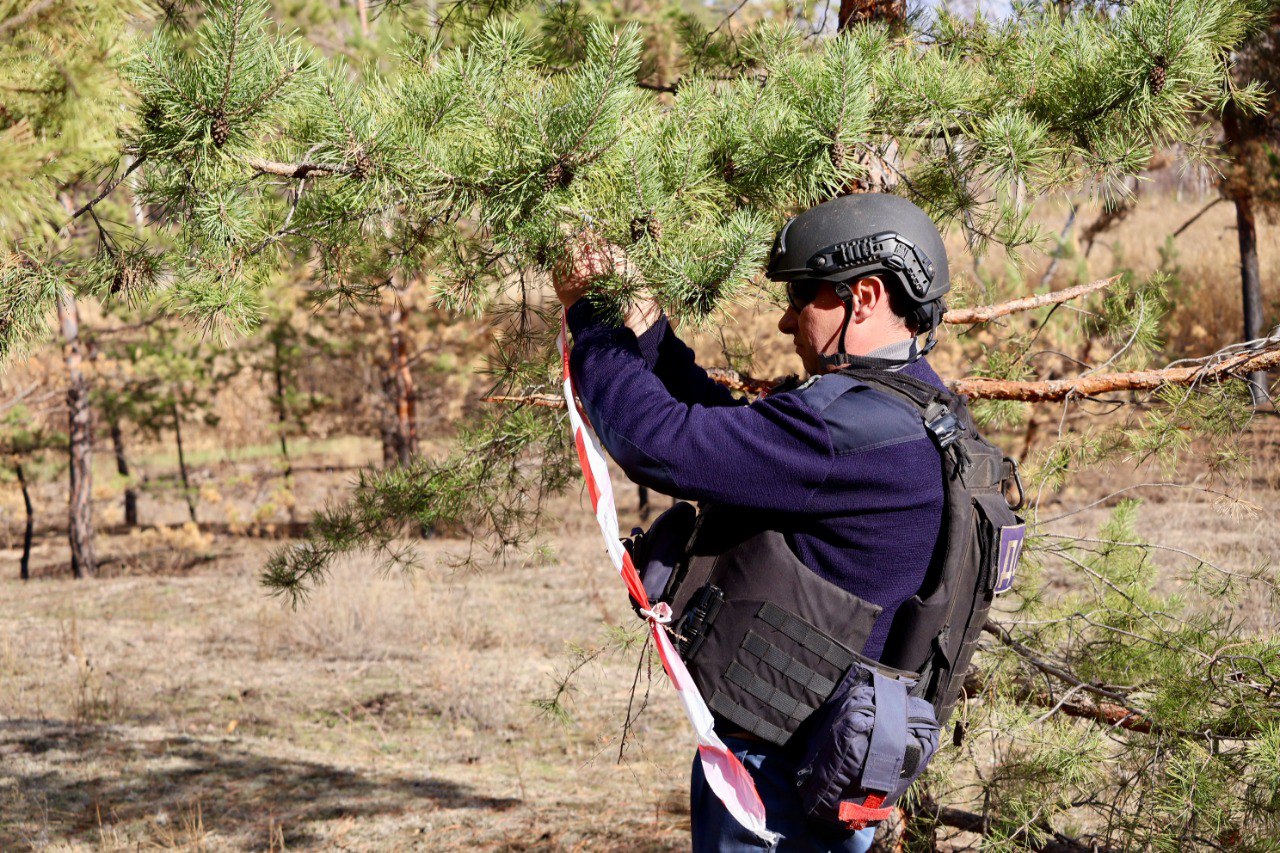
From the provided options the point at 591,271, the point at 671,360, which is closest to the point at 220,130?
the point at 591,271

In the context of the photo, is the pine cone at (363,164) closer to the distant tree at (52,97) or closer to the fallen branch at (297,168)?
the fallen branch at (297,168)

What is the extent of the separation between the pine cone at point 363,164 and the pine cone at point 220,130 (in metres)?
0.23

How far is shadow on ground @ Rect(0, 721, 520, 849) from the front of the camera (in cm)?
509

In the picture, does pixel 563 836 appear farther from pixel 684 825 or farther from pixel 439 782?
pixel 439 782

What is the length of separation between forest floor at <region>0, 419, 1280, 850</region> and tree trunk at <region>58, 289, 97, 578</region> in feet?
4.40

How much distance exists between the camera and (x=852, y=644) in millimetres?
1980

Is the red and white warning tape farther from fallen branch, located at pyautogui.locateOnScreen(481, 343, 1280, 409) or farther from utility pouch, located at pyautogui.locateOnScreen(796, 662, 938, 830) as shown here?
fallen branch, located at pyautogui.locateOnScreen(481, 343, 1280, 409)

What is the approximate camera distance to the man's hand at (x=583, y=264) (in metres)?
2.01

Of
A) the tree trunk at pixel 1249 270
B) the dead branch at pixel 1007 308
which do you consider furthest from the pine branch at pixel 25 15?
the tree trunk at pixel 1249 270

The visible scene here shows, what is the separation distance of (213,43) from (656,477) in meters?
1.02

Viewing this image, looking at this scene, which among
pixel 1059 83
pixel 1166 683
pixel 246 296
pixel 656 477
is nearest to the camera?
pixel 656 477

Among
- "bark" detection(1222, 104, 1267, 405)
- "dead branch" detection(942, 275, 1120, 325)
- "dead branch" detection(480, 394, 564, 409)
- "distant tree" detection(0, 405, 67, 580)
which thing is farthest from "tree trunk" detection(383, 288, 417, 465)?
"dead branch" detection(942, 275, 1120, 325)

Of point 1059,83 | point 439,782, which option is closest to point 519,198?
point 1059,83

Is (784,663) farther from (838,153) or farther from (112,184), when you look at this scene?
(112,184)
